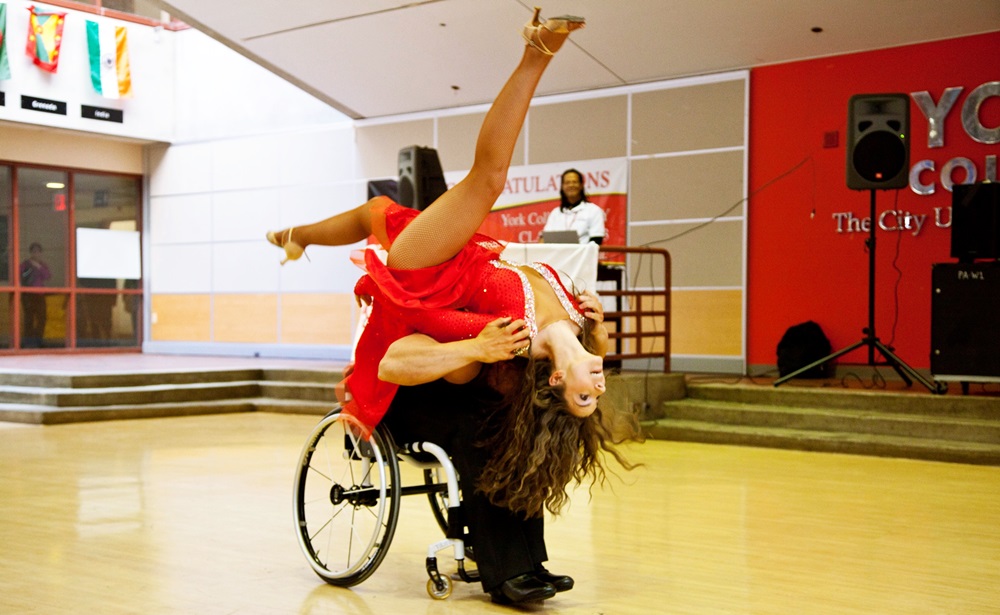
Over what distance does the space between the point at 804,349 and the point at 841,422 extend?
4.41 feet

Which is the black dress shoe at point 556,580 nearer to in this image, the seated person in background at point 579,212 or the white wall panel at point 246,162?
the seated person in background at point 579,212

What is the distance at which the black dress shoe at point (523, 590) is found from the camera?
271 cm

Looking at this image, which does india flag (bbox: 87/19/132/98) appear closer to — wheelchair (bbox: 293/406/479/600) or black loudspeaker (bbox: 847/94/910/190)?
black loudspeaker (bbox: 847/94/910/190)

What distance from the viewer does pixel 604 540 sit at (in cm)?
373

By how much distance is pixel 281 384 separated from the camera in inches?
349

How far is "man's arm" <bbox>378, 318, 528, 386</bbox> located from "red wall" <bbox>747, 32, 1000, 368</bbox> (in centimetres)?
589

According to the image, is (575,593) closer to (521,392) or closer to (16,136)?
(521,392)

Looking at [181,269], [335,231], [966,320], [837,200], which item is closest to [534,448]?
[335,231]

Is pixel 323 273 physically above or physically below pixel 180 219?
below

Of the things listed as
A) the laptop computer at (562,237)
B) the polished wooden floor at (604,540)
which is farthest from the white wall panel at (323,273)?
the polished wooden floor at (604,540)

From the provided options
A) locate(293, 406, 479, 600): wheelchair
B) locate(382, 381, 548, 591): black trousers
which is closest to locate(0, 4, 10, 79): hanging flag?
locate(293, 406, 479, 600): wheelchair

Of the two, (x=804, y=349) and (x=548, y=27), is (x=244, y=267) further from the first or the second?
(x=548, y=27)

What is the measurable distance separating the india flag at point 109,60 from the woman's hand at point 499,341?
10.2m

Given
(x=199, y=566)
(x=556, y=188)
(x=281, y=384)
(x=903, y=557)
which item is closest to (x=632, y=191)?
(x=556, y=188)
